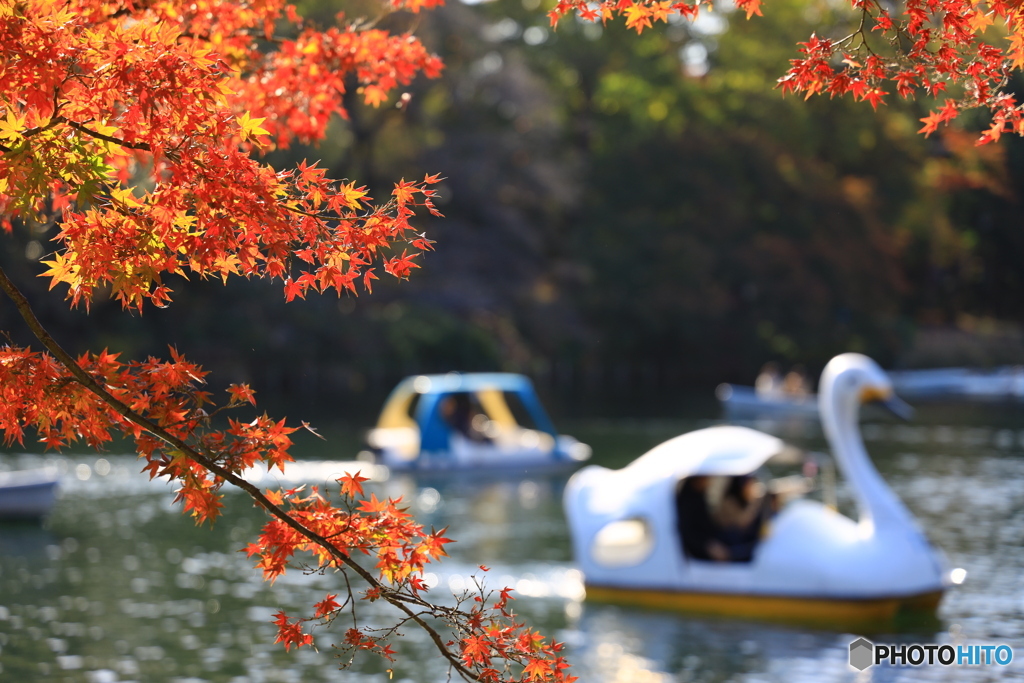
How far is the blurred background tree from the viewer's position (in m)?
41.4

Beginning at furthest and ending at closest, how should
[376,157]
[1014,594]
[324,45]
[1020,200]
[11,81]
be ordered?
[376,157]
[1020,200]
[1014,594]
[324,45]
[11,81]

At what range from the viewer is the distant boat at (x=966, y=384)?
40.9m

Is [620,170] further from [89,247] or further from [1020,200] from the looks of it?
[89,247]

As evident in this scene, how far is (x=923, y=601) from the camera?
11.0 metres

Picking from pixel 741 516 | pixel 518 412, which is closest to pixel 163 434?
pixel 741 516

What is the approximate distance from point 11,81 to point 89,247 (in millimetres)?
568

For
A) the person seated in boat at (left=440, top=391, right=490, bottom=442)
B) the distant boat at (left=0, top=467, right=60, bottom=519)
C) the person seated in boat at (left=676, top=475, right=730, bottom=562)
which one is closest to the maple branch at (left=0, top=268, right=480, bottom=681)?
the person seated in boat at (left=676, top=475, right=730, bottom=562)

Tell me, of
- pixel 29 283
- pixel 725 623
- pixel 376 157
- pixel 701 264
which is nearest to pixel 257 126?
pixel 725 623

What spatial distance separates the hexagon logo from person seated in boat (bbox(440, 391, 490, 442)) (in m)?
12.9

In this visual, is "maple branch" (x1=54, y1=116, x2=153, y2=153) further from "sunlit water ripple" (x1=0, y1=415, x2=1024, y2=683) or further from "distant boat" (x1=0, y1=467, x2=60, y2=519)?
"distant boat" (x1=0, y1=467, x2=60, y2=519)

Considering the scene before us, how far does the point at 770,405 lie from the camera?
117ft

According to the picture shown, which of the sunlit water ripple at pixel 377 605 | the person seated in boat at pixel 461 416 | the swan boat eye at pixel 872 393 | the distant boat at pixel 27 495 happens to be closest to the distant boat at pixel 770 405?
the person seated in boat at pixel 461 416

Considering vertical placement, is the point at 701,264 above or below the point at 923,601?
above

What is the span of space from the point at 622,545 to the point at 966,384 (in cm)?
3374
